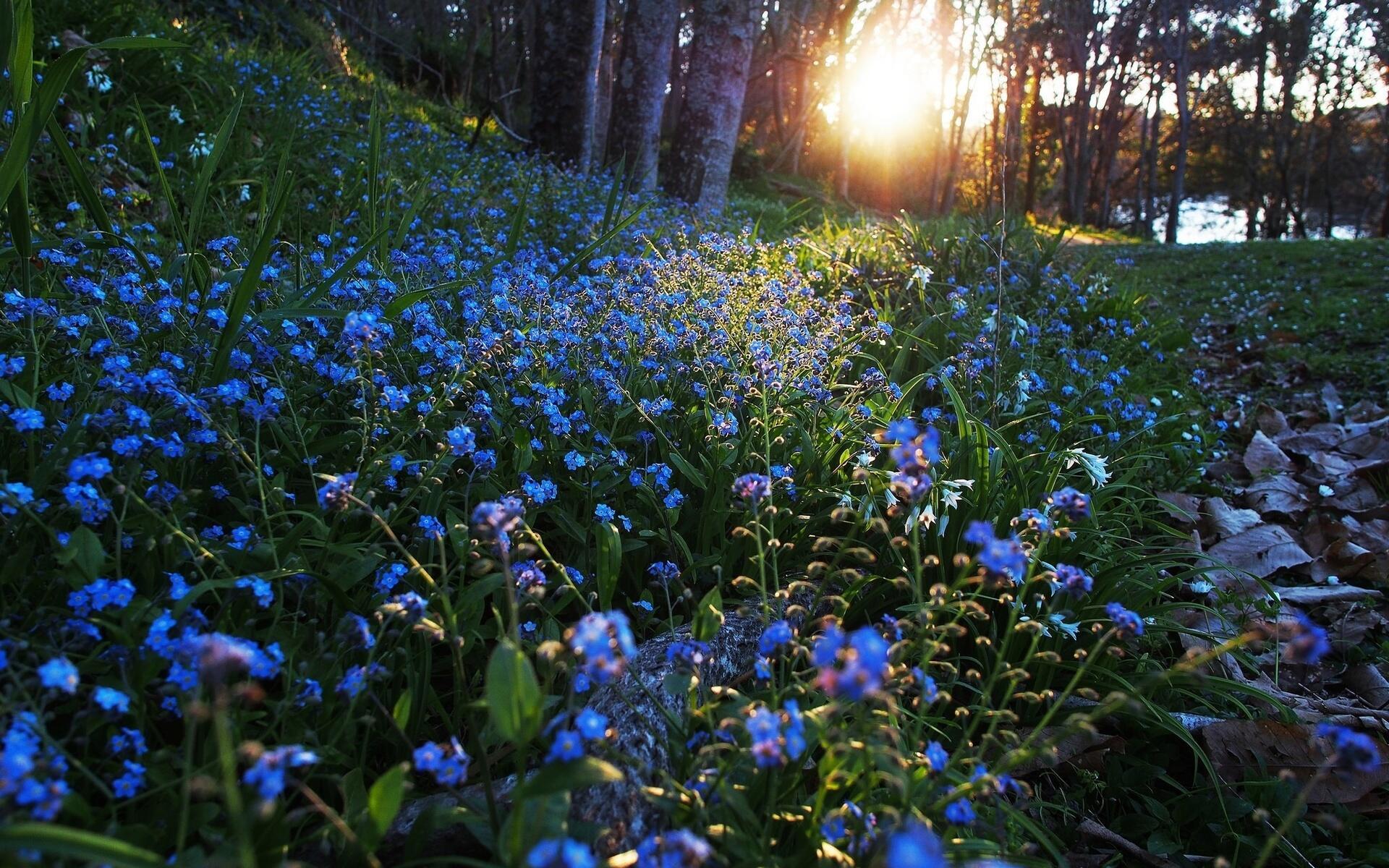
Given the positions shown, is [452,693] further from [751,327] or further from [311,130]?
[311,130]

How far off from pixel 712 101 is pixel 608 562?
19.9ft

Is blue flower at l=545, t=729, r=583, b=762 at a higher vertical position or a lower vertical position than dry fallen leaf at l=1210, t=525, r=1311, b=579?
higher

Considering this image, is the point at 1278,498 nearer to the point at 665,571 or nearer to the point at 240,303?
the point at 665,571

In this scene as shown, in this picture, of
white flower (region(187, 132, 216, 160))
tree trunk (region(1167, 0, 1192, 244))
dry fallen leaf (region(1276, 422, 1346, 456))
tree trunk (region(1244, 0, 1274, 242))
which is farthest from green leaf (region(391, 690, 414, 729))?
tree trunk (region(1244, 0, 1274, 242))

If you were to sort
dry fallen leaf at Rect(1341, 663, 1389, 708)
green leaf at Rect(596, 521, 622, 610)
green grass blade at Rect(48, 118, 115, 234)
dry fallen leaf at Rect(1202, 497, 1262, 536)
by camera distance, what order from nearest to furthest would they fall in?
green leaf at Rect(596, 521, 622, 610) < green grass blade at Rect(48, 118, 115, 234) < dry fallen leaf at Rect(1341, 663, 1389, 708) < dry fallen leaf at Rect(1202, 497, 1262, 536)

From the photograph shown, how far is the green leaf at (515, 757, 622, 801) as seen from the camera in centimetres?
99

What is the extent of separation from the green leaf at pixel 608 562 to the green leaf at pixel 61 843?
95cm

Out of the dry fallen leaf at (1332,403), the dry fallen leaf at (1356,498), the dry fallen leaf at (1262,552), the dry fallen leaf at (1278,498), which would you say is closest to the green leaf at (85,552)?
the dry fallen leaf at (1262,552)

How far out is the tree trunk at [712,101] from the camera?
22.6ft

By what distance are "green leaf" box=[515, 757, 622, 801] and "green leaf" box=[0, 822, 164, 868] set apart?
1.33ft

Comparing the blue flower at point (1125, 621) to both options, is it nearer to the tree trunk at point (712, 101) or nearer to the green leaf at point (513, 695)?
the green leaf at point (513, 695)

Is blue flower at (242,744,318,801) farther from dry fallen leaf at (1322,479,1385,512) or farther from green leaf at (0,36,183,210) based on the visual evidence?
dry fallen leaf at (1322,479,1385,512)

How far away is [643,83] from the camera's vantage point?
7.64 meters

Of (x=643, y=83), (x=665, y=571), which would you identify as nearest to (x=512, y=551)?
(x=665, y=571)
